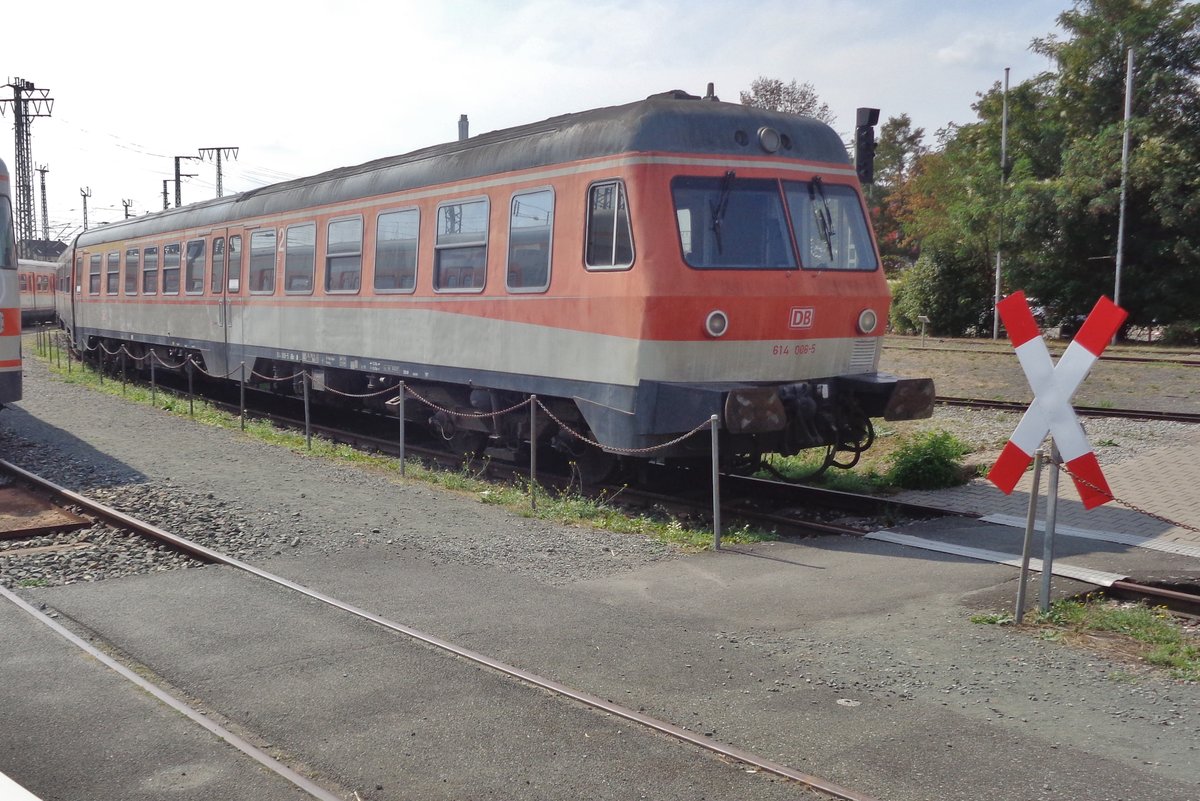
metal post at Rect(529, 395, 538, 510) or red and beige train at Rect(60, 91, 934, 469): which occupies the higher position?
red and beige train at Rect(60, 91, 934, 469)

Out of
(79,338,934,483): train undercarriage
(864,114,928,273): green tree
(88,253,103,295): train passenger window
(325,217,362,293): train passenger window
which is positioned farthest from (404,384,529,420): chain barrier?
(864,114,928,273): green tree

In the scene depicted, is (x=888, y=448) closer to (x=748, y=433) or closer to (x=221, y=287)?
(x=748, y=433)

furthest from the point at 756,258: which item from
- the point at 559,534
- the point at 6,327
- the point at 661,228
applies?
the point at 6,327

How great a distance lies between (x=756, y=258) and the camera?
31.1 ft

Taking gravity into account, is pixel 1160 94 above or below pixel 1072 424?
above

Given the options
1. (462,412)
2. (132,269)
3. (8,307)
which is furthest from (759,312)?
(132,269)

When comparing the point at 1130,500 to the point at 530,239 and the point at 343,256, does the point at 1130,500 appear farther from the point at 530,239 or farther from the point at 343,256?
the point at 343,256

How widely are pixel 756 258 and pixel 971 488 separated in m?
3.45

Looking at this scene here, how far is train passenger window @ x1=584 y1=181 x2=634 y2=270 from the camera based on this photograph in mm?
9242

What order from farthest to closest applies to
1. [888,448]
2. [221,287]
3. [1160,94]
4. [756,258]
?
[1160,94] < [221,287] < [888,448] < [756,258]

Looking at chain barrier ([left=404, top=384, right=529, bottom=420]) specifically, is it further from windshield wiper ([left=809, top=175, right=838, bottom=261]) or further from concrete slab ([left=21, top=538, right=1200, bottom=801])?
windshield wiper ([left=809, top=175, right=838, bottom=261])

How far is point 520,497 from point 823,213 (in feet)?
12.5

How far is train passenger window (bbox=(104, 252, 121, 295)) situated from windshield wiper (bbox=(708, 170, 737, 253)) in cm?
1703

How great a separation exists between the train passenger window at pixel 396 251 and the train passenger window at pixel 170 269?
8.13 metres
